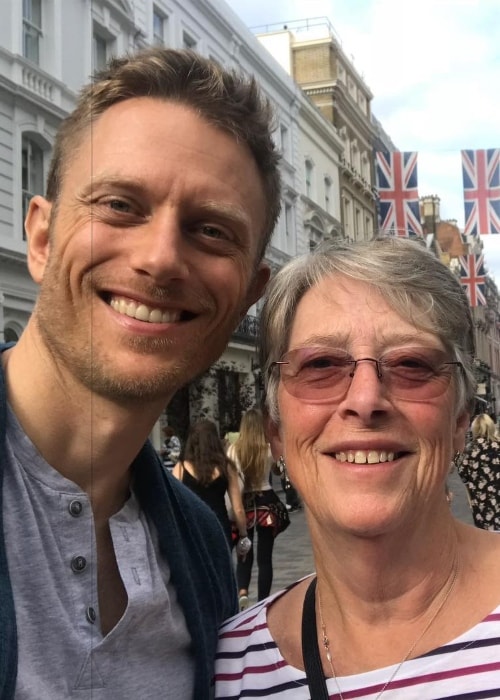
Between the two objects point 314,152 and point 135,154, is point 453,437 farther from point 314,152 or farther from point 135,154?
point 314,152

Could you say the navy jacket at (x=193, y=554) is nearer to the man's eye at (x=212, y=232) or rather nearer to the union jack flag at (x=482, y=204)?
the man's eye at (x=212, y=232)

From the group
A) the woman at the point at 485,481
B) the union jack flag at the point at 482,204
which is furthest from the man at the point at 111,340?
the woman at the point at 485,481

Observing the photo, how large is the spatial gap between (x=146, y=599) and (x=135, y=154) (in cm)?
77

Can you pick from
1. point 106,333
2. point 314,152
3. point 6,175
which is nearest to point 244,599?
point 314,152

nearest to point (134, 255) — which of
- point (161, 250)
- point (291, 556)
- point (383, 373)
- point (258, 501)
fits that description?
point (161, 250)

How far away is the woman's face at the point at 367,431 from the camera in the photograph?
1.25m

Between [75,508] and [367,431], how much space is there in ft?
1.69

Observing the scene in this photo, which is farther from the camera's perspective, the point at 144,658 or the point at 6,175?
the point at 144,658

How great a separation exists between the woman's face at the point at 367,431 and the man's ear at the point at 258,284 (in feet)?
0.39

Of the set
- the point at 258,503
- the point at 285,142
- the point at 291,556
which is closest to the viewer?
the point at 285,142

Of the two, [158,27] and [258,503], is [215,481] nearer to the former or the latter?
[258,503]

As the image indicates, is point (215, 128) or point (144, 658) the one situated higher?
point (215, 128)

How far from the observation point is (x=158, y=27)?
129 cm

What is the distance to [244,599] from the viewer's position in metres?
5.53
